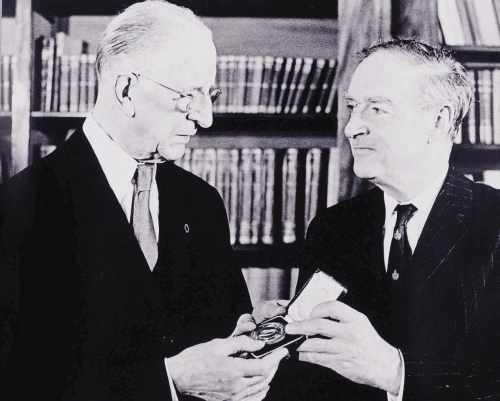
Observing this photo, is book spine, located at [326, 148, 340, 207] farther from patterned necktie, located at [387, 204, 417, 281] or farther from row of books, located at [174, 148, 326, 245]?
patterned necktie, located at [387, 204, 417, 281]

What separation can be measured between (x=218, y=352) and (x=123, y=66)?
25.9 inches

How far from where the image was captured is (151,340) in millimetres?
1251

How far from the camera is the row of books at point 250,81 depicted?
171 cm

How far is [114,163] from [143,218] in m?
0.14

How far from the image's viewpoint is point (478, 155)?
5.12 ft

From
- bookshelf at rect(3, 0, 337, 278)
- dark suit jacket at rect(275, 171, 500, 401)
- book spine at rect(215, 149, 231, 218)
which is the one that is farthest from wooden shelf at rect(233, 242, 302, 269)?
dark suit jacket at rect(275, 171, 500, 401)

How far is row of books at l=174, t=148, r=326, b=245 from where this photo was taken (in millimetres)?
1669

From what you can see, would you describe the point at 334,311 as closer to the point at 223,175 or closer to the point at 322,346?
the point at 322,346

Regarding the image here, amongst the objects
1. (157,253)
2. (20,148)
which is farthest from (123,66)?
(20,148)

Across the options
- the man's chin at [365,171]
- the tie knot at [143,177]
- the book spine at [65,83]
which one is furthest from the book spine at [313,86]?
the book spine at [65,83]

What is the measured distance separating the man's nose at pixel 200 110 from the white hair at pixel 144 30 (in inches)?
5.5

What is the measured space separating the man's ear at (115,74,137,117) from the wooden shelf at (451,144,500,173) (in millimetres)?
868

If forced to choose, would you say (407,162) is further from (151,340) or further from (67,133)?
(67,133)

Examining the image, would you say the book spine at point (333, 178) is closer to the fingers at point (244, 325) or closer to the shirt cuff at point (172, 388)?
the fingers at point (244, 325)
